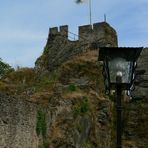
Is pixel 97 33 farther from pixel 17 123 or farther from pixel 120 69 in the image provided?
pixel 120 69

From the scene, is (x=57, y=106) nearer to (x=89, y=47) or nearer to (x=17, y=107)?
(x=17, y=107)

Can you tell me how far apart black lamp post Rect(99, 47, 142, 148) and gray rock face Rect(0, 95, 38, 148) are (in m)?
9.41

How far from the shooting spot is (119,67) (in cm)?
974

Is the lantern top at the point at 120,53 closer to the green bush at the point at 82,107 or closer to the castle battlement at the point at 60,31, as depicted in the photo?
the green bush at the point at 82,107

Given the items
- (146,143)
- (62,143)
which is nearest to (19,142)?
(62,143)

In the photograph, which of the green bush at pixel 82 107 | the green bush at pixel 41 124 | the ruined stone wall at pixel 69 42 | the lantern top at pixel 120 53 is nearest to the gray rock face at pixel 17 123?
the green bush at pixel 41 124

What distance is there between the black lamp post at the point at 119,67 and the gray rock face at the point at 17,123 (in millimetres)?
9414

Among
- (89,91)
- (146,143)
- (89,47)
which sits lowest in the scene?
(146,143)

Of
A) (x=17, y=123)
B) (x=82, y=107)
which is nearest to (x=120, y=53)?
(x=17, y=123)

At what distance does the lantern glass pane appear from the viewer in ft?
31.8

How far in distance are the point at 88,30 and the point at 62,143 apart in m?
13.1

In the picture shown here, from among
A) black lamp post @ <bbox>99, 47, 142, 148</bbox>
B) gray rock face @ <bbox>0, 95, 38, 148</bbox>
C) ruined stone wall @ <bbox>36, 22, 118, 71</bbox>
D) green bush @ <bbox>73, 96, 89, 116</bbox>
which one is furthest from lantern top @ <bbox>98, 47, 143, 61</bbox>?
ruined stone wall @ <bbox>36, 22, 118, 71</bbox>

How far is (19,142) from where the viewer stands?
20109 mm

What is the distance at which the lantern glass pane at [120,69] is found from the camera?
381 inches
